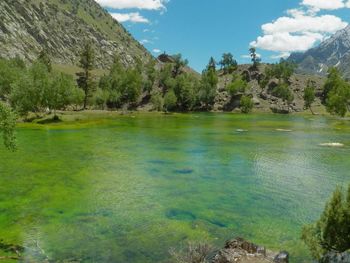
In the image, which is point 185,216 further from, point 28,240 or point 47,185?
point 47,185

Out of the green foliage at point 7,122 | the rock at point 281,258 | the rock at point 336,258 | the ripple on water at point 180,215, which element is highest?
the green foliage at point 7,122

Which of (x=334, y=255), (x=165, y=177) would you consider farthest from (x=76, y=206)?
(x=334, y=255)

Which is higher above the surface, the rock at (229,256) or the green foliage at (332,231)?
the green foliage at (332,231)

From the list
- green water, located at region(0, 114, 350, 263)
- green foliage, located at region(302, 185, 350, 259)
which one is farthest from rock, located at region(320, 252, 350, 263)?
green water, located at region(0, 114, 350, 263)

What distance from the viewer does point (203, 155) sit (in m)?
70.3

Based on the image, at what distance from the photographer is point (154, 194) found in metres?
44.2

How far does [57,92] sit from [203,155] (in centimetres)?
8481

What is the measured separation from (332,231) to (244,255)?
5.42 m

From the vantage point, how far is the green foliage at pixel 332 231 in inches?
885

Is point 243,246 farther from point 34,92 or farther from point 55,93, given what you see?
point 55,93

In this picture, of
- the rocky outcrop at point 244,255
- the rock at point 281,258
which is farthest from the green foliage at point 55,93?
the rock at point 281,258

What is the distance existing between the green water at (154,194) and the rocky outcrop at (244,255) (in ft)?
12.6

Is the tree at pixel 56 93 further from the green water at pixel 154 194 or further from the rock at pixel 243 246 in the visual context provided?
the rock at pixel 243 246

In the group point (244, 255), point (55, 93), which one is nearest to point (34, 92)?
point (55, 93)
